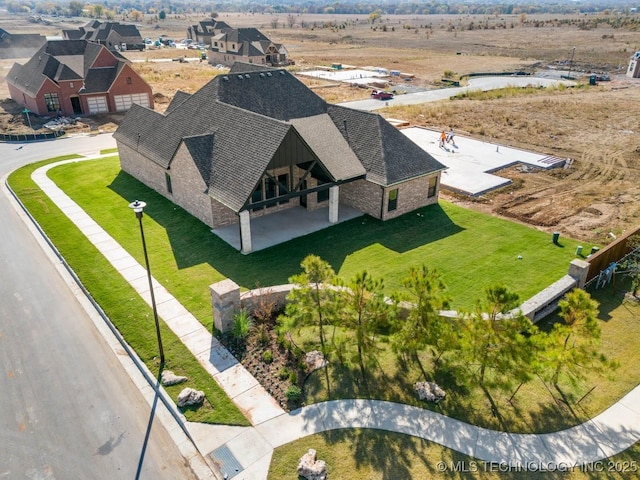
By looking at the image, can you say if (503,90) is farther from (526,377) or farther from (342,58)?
(526,377)

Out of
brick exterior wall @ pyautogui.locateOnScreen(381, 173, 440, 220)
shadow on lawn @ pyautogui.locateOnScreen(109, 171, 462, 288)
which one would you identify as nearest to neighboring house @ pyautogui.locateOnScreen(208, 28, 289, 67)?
shadow on lawn @ pyautogui.locateOnScreen(109, 171, 462, 288)

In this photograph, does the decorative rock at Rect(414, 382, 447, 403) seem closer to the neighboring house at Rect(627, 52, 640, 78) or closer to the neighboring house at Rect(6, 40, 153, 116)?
the neighboring house at Rect(6, 40, 153, 116)

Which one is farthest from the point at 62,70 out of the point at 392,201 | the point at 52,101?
the point at 392,201

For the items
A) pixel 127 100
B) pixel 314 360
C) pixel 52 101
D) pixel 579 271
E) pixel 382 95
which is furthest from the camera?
pixel 382 95

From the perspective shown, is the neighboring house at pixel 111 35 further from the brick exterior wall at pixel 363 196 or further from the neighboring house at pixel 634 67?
the neighboring house at pixel 634 67

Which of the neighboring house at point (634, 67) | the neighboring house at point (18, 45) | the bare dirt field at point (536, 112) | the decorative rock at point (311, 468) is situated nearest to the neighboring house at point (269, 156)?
the bare dirt field at point (536, 112)

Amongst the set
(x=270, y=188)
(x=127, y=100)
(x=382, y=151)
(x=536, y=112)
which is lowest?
(x=536, y=112)

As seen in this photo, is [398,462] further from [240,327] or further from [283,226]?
[283,226]

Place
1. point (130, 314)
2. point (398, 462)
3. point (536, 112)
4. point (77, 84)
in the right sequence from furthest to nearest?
point (536, 112)
point (77, 84)
point (130, 314)
point (398, 462)
